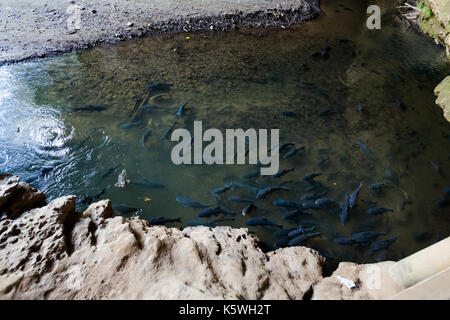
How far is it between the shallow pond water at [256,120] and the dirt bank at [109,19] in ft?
1.34

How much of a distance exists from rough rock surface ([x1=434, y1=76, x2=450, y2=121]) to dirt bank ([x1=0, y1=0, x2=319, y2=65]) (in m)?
4.51

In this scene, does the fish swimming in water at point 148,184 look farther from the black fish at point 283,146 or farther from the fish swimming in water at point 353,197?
the fish swimming in water at point 353,197

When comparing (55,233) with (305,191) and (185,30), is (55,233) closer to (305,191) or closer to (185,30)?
(305,191)

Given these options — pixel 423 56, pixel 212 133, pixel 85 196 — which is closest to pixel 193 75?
pixel 212 133

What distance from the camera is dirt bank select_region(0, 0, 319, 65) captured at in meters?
7.49

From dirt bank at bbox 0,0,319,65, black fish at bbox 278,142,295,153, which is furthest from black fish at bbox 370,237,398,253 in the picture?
dirt bank at bbox 0,0,319,65

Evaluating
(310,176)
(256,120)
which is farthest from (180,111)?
(310,176)

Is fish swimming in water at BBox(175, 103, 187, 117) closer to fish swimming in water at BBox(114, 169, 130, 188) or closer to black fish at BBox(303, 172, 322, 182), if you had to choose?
fish swimming in water at BBox(114, 169, 130, 188)

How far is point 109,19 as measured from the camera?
833 cm

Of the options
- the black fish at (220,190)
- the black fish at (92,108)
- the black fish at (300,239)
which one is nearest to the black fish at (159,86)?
the black fish at (92,108)

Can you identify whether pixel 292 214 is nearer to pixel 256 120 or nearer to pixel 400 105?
pixel 256 120

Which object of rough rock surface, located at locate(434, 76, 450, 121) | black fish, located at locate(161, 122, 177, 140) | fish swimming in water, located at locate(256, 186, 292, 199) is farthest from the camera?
rough rock surface, located at locate(434, 76, 450, 121)

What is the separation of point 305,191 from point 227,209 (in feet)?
4.48

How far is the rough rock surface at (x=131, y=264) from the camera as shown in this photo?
2592 millimetres
